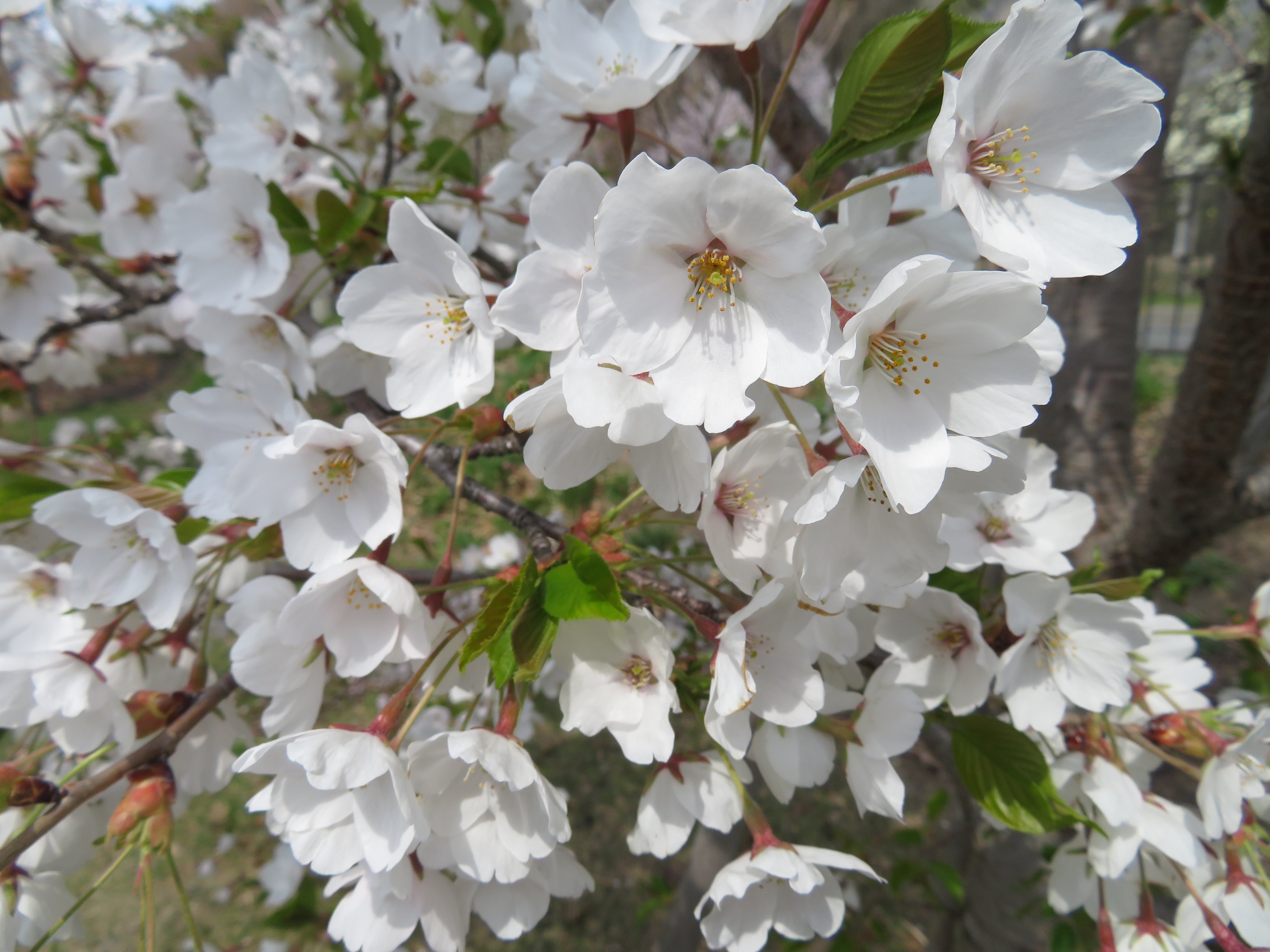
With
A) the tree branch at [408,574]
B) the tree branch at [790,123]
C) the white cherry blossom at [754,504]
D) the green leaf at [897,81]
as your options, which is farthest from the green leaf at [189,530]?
the tree branch at [790,123]

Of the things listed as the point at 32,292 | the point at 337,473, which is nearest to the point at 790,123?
the point at 337,473

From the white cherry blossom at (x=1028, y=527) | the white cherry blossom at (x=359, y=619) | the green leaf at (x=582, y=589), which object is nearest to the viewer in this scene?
the green leaf at (x=582, y=589)

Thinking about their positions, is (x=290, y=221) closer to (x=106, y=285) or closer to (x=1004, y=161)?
(x=106, y=285)

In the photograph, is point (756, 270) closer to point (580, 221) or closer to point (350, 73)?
point (580, 221)

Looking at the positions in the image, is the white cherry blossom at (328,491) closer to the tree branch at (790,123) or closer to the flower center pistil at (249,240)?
the flower center pistil at (249,240)

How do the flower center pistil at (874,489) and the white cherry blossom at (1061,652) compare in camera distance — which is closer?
the flower center pistil at (874,489)

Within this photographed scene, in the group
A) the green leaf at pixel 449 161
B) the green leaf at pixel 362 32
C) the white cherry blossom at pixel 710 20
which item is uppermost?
the green leaf at pixel 362 32

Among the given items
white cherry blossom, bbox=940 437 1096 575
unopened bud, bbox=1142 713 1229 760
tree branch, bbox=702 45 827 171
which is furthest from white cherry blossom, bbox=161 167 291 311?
unopened bud, bbox=1142 713 1229 760

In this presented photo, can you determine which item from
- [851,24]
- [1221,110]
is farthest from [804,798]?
[1221,110]
